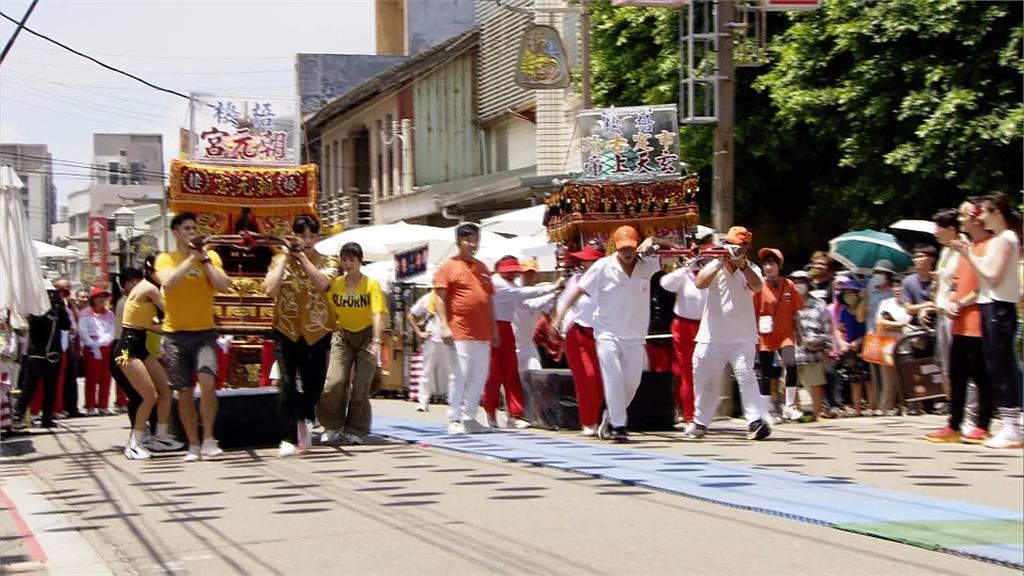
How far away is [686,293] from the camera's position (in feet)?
38.9

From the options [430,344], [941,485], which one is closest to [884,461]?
[941,485]

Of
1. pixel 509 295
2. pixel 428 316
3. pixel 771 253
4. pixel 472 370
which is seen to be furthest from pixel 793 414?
pixel 428 316

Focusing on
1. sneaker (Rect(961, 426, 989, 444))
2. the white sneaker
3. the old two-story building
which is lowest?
the white sneaker

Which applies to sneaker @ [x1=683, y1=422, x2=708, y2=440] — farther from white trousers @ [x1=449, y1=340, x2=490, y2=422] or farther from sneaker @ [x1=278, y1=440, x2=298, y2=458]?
sneaker @ [x1=278, y1=440, x2=298, y2=458]

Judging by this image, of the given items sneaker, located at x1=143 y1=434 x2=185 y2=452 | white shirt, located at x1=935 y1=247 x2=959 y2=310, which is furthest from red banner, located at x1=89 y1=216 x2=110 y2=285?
white shirt, located at x1=935 y1=247 x2=959 y2=310

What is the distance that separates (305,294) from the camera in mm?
11172

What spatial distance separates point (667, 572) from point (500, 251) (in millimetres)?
12475

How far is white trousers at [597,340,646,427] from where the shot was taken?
11398mm

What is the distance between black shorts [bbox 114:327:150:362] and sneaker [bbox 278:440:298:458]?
129cm

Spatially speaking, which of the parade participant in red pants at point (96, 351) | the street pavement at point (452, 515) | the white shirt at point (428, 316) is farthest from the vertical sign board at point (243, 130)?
the parade participant in red pants at point (96, 351)

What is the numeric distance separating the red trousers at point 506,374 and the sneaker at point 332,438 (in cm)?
188

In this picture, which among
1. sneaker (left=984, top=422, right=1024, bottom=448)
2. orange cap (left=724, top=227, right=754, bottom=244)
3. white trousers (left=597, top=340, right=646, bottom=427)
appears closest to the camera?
sneaker (left=984, top=422, right=1024, bottom=448)

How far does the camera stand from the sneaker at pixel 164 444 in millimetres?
11656

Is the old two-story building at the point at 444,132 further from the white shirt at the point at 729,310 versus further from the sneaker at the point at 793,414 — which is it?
the white shirt at the point at 729,310
